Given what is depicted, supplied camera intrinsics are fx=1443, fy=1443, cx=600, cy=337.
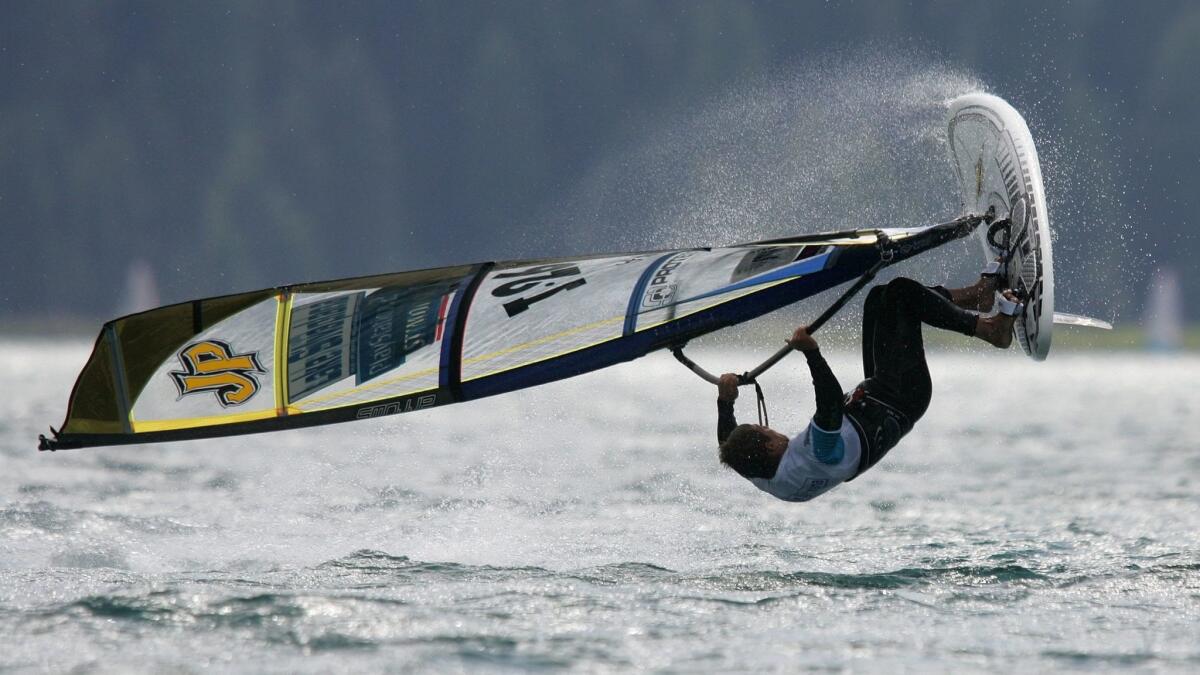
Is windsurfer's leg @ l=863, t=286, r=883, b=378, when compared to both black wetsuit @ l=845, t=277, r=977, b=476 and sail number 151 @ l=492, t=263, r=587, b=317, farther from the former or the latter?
sail number 151 @ l=492, t=263, r=587, b=317

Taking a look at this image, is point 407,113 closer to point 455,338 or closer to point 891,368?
point 455,338

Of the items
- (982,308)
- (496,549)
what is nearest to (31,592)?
(496,549)

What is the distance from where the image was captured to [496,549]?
28.0 ft

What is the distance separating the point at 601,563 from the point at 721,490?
4868 millimetres

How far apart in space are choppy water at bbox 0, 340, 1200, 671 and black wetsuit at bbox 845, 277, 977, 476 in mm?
769

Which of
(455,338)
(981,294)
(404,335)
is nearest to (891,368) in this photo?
(981,294)

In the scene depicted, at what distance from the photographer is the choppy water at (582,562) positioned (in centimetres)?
579

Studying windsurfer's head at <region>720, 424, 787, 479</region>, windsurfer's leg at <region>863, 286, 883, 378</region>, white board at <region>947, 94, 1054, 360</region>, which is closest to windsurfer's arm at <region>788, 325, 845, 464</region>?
windsurfer's head at <region>720, 424, 787, 479</region>

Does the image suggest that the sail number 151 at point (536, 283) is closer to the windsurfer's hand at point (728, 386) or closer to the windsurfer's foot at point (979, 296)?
the windsurfer's hand at point (728, 386)

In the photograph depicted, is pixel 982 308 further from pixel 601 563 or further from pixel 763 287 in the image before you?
pixel 601 563

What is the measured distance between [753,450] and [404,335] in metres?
2.20

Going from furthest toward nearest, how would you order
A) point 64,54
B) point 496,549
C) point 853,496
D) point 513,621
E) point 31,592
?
1. point 64,54
2. point 853,496
3. point 496,549
4. point 31,592
5. point 513,621

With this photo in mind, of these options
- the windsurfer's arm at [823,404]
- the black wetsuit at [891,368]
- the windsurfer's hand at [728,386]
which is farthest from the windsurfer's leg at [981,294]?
the windsurfer's hand at [728,386]

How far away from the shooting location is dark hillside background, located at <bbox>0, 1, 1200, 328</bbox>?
65375 millimetres
